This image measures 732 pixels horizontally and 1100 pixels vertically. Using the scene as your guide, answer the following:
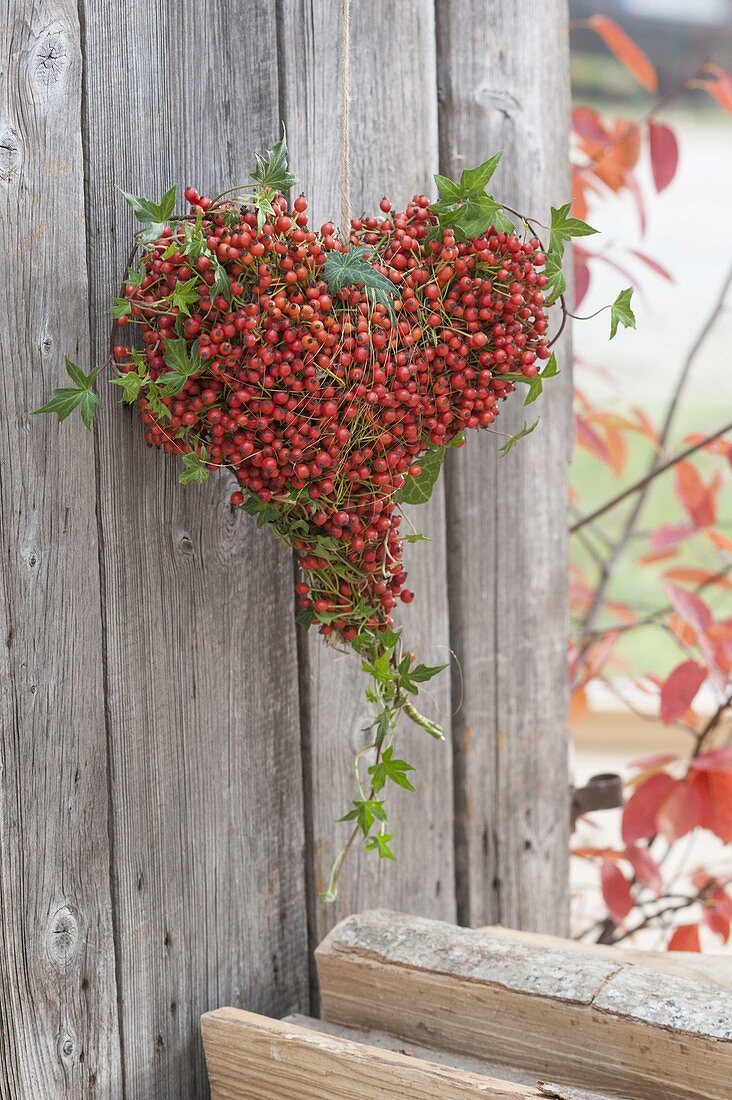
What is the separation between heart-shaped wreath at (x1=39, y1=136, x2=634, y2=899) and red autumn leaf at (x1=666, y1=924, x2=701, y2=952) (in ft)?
2.46

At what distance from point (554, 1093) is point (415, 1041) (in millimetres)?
205

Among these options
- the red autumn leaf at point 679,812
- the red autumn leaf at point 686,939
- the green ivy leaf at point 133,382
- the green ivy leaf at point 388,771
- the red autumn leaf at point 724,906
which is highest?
the green ivy leaf at point 133,382

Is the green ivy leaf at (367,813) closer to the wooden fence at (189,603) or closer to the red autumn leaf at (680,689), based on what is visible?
the wooden fence at (189,603)

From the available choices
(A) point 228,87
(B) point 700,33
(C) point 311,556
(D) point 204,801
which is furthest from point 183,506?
(B) point 700,33

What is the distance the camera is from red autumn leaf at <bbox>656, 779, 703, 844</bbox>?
142 cm

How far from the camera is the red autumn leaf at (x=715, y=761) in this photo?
139 centimetres

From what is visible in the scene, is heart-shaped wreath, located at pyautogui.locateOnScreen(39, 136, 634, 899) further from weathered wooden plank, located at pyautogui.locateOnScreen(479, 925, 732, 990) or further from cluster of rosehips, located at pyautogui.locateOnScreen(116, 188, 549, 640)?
weathered wooden plank, located at pyautogui.locateOnScreen(479, 925, 732, 990)

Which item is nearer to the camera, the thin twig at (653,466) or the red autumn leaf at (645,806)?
the red autumn leaf at (645,806)

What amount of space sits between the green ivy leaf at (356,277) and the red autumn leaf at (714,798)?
0.88 metres

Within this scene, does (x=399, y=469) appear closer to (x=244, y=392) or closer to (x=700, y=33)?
(x=244, y=392)

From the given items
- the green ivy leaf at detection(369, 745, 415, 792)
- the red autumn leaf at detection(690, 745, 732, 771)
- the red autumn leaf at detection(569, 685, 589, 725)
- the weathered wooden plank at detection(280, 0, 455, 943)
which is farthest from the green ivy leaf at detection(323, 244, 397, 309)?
the red autumn leaf at detection(569, 685, 589, 725)

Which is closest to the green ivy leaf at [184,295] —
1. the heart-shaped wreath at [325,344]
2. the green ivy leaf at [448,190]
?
the heart-shaped wreath at [325,344]

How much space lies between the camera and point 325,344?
2.64ft

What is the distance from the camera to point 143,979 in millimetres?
945
